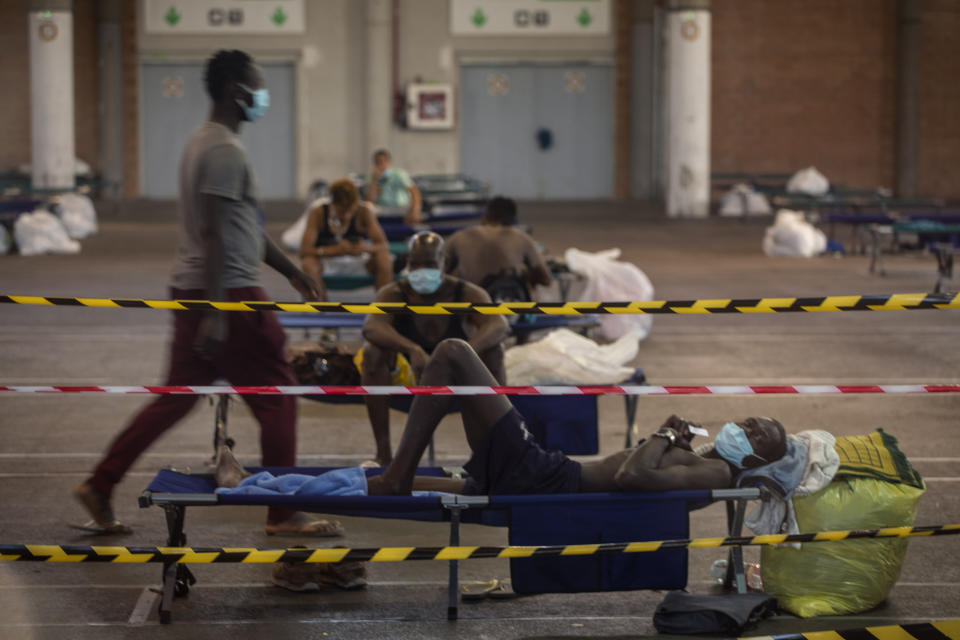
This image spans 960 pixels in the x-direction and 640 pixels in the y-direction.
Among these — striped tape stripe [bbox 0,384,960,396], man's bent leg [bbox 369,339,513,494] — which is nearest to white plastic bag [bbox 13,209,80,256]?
striped tape stripe [bbox 0,384,960,396]

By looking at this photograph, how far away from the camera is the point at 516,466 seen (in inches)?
198

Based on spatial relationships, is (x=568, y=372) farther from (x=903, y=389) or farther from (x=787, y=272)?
(x=787, y=272)

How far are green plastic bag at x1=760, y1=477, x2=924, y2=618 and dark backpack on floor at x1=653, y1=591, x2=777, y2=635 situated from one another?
186 millimetres

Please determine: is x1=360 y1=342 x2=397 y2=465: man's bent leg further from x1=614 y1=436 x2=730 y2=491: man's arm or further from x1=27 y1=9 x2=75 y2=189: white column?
x1=27 y1=9 x2=75 y2=189: white column

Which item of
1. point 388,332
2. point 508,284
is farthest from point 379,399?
point 508,284

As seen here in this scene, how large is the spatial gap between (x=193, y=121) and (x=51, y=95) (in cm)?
575

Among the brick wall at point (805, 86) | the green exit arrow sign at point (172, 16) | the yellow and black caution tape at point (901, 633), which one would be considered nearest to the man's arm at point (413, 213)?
the yellow and black caution tape at point (901, 633)

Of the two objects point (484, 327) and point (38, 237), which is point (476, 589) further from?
point (38, 237)

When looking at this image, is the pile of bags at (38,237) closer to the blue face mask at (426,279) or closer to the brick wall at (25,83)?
the brick wall at (25,83)

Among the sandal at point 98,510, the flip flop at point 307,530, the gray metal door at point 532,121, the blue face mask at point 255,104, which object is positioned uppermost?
the gray metal door at point 532,121

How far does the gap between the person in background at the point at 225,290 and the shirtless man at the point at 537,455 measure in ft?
2.54

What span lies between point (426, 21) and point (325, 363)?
2473 centimetres

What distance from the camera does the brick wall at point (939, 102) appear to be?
1233 inches

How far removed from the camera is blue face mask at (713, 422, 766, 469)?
502 centimetres
